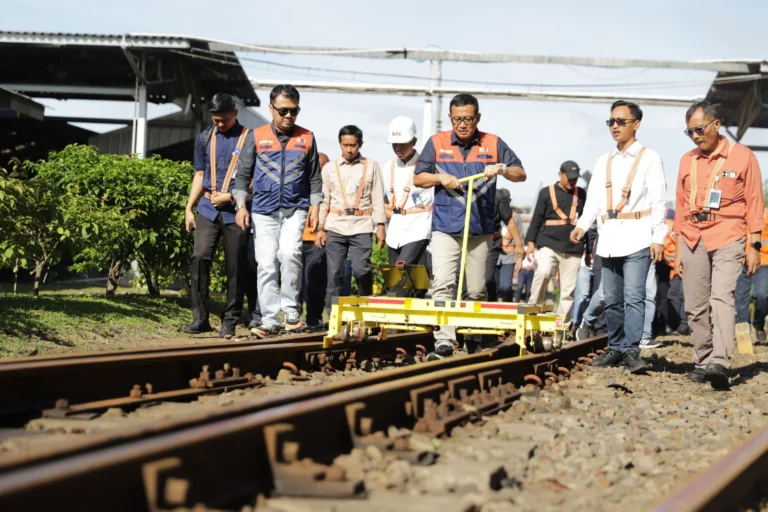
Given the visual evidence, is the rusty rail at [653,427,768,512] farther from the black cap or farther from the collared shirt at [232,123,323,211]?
the black cap

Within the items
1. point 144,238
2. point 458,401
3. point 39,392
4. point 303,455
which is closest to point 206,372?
point 39,392

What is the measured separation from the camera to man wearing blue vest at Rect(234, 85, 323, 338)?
916 centimetres

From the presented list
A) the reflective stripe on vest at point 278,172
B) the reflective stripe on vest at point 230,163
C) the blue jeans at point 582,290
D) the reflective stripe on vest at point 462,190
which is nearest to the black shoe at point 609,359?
the reflective stripe on vest at point 462,190

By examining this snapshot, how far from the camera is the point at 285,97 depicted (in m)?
8.99

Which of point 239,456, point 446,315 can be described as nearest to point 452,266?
point 446,315

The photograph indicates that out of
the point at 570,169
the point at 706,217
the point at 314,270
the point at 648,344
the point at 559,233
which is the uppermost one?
the point at 570,169

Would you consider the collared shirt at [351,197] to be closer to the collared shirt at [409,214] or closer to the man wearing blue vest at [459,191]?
the collared shirt at [409,214]

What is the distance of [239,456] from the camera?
10.7 feet

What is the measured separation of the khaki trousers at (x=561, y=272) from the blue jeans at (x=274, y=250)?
11.9 feet

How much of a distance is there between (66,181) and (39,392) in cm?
802

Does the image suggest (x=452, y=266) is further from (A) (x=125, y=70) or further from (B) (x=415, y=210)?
(A) (x=125, y=70)

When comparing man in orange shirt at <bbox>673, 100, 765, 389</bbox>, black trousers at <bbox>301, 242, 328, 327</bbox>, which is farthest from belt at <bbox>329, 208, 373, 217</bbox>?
man in orange shirt at <bbox>673, 100, 765, 389</bbox>

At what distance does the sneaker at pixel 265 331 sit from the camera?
29.2ft

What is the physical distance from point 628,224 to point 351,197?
3309 millimetres
